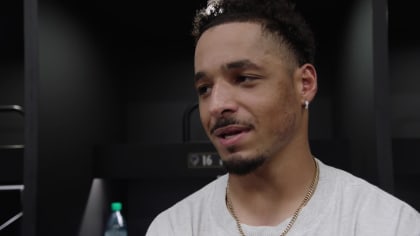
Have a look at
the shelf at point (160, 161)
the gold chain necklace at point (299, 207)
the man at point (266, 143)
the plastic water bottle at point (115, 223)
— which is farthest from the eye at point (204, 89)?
the plastic water bottle at point (115, 223)

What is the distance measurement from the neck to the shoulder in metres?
0.08

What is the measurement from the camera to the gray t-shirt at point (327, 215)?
757 millimetres

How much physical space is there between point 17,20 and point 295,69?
1263mm

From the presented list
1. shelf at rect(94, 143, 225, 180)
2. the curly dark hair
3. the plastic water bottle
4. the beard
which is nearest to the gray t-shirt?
the beard

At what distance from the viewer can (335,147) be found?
1.33m

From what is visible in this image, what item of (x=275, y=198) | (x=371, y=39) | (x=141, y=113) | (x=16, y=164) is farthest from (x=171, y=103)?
(x=275, y=198)

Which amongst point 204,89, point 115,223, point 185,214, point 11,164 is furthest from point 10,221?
point 204,89

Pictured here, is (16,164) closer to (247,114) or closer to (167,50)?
(167,50)

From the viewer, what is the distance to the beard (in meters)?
0.78

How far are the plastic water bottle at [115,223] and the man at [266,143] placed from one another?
2.13ft

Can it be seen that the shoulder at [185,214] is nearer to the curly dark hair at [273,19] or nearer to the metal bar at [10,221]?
the curly dark hair at [273,19]

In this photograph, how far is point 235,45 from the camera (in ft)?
2.62

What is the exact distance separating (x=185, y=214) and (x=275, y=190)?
0.18 metres

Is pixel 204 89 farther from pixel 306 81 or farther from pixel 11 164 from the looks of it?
pixel 11 164
